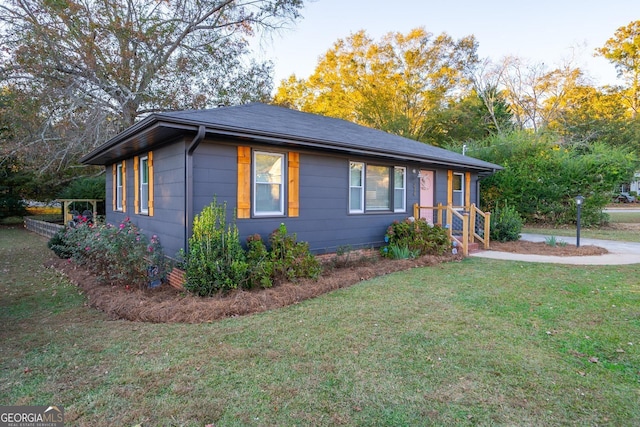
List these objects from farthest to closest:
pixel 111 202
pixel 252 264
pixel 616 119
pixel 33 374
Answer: pixel 616 119 → pixel 111 202 → pixel 252 264 → pixel 33 374

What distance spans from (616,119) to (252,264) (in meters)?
32.2

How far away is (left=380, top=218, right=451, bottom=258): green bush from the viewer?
8.12 m

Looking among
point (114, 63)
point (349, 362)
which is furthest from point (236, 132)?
point (114, 63)

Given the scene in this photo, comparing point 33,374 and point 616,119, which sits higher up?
point 616,119

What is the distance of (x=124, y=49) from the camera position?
1478 centimetres

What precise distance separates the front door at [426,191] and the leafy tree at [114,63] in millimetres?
10929

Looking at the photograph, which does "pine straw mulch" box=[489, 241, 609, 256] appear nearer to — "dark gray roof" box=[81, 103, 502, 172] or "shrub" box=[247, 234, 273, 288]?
"dark gray roof" box=[81, 103, 502, 172]

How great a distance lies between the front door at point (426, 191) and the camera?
997 centimetres

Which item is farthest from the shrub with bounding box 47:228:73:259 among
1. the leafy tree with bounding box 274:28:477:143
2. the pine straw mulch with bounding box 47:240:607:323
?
the leafy tree with bounding box 274:28:477:143

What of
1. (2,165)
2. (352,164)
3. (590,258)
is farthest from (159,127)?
(2,165)

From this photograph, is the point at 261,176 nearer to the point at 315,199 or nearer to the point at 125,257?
the point at 315,199

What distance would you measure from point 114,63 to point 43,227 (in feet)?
23.8

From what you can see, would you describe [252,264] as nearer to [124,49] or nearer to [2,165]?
[124,49]

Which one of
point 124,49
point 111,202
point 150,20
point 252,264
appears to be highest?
point 150,20
